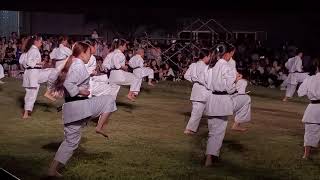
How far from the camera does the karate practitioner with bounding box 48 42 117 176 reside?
6770 millimetres

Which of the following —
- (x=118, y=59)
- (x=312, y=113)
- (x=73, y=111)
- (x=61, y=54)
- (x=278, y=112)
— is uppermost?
(x=61, y=54)

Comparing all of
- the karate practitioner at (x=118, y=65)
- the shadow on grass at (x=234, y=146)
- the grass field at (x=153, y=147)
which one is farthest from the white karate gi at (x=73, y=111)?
the karate practitioner at (x=118, y=65)

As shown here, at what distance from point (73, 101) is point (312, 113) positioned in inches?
144

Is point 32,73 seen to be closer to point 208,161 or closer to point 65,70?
point 65,70

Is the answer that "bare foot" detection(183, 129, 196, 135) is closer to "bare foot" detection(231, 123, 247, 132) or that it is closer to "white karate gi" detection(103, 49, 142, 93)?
"bare foot" detection(231, 123, 247, 132)

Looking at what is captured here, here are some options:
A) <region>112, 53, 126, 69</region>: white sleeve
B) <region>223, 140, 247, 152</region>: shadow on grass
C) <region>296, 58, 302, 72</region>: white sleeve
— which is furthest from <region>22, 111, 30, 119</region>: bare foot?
<region>296, 58, 302, 72</region>: white sleeve

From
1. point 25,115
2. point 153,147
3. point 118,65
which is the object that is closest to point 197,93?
point 153,147

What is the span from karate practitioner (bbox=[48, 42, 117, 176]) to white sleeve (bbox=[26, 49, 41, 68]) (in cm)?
438

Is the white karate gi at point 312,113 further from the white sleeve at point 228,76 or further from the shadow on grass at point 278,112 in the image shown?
the shadow on grass at point 278,112

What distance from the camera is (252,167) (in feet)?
25.4

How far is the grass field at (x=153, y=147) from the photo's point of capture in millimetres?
7317

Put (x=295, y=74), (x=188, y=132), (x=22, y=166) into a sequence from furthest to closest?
1. (x=295, y=74)
2. (x=188, y=132)
3. (x=22, y=166)

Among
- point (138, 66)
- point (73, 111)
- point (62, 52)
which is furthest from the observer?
point (138, 66)

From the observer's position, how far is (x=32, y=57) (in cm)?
1119
